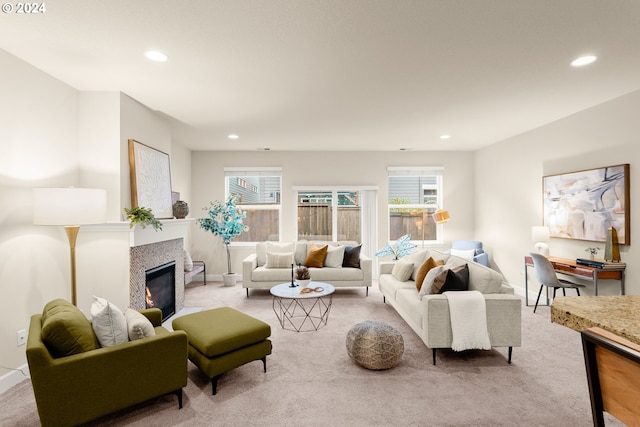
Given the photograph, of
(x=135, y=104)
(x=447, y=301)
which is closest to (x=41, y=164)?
(x=135, y=104)

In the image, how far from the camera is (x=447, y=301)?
2811 millimetres

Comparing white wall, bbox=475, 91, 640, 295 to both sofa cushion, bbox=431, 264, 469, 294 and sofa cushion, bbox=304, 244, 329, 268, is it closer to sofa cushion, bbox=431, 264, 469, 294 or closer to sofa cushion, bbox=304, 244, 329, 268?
sofa cushion, bbox=431, 264, 469, 294

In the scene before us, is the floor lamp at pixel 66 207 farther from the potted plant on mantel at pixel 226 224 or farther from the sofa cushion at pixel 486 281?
the sofa cushion at pixel 486 281

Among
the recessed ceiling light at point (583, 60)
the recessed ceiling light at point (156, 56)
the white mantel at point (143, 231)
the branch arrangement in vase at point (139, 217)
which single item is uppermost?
the recessed ceiling light at point (156, 56)

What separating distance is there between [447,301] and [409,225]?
13.1 feet

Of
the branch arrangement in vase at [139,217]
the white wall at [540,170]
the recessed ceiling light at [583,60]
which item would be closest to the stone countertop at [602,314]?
the recessed ceiling light at [583,60]

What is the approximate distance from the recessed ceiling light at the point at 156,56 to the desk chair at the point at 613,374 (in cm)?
294

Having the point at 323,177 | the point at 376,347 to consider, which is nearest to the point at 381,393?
the point at 376,347

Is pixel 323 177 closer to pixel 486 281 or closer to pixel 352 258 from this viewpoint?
pixel 352 258

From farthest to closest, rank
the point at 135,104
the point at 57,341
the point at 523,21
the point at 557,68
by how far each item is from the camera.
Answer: the point at 135,104 < the point at 557,68 < the point at 523,21 < the point at 57,341

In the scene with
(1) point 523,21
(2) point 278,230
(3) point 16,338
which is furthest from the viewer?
(2) point 278,230

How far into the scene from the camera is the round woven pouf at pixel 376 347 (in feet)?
8.89

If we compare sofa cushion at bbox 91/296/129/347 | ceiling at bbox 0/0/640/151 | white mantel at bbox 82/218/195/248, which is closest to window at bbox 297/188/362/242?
ceiling at bbox 0/0/640/151

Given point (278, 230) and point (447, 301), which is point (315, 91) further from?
point (278, 230)
